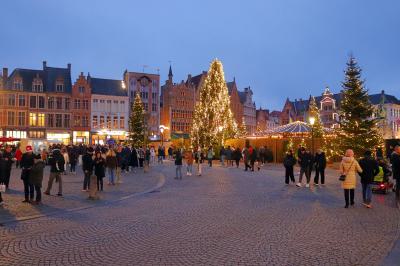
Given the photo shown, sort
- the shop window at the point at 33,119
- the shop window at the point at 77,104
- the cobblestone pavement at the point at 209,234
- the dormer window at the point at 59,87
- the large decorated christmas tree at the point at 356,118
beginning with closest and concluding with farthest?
the cobblestone pavement at the point at 209,234 → the large decorated christmas tree at the point at 356,118 → the shop window at the point at 33,119 → the dormer window at the point at 59,87 → the shop window at the point at 77,104

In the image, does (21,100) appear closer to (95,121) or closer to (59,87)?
(59,87)

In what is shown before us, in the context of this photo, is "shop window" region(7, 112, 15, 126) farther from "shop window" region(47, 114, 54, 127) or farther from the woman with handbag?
the woman with handbag

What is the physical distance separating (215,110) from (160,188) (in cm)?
2725

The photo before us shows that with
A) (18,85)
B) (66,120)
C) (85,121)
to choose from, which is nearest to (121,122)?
(85,121)

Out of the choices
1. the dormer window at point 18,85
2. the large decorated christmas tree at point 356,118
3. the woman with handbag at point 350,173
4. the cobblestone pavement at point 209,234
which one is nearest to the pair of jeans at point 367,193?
the cobblestone pavement at point 209,234

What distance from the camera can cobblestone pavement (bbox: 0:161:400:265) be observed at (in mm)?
7027

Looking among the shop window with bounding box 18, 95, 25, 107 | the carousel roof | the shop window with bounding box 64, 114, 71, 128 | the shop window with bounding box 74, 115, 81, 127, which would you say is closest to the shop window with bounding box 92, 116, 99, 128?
the shop window with bounding box 74, 115, 81, 127

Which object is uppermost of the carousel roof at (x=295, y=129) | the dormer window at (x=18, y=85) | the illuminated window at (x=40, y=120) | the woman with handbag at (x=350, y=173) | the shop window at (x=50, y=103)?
the dormer window at (x=18, y=85)

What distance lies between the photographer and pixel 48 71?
229 feet

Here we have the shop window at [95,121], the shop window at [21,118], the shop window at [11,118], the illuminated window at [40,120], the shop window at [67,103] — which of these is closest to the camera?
the shop window at [11,118]

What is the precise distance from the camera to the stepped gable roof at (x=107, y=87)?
73438 mm

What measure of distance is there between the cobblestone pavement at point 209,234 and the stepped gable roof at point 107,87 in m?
61.8

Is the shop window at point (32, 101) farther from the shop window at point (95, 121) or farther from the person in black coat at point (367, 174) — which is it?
the person in black coat at point (367, 174)

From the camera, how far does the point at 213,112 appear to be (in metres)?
44.8
